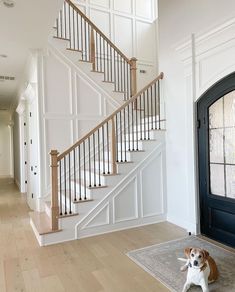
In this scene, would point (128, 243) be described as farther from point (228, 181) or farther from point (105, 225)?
point (228, 181)

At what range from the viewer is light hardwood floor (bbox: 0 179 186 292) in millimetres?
2576

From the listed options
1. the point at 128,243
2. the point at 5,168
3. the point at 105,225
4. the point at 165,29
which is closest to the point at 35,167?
the point at 105,225

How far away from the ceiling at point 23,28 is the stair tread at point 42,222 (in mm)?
3004

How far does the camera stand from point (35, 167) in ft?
17.3

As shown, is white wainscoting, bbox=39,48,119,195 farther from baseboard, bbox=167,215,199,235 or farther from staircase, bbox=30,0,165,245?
baseboard, bbox=167,215,199,235

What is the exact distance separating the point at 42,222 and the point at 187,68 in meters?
3.41

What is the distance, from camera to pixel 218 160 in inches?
141

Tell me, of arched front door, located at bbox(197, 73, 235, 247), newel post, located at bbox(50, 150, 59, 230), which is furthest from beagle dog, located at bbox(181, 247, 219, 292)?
newel post, located at bbox(50, 150, 59, 230)

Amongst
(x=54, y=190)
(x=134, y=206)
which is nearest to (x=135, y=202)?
(x=134, y=206)

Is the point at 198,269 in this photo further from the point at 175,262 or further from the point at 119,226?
the point at 119,226

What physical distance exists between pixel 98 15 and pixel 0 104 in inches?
229

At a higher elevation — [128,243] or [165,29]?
[165,29]

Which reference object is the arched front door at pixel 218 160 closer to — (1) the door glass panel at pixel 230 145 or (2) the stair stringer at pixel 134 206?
(1) the door glass panel at pixel 230 145

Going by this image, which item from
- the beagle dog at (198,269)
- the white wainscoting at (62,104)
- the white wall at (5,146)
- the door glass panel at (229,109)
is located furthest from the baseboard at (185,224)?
the white wall at (5,146)
